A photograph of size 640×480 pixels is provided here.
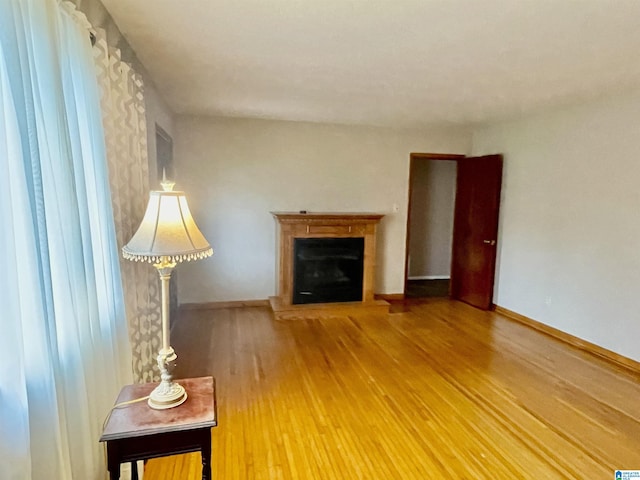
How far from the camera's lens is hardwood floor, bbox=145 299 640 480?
2.15 metres

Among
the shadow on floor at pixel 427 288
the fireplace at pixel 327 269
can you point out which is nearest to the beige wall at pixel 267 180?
the fireplace at pixel 327 269

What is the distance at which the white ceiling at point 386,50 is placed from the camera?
1950 mm

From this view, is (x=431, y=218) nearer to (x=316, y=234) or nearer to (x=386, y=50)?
(x=316, y=234)

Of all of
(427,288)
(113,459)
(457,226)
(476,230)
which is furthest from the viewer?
(427,288)

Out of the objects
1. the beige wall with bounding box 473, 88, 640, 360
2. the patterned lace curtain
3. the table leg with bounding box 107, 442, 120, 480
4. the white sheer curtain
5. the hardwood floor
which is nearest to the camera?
the white sheer curtain

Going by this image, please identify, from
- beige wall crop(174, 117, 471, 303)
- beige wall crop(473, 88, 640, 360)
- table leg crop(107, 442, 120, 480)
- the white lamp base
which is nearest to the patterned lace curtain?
the white lamp base

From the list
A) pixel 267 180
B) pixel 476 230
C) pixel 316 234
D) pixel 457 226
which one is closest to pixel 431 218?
pixel 457 226

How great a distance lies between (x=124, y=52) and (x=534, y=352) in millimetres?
4165

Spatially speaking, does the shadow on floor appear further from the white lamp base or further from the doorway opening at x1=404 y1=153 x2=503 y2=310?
the white lamp base

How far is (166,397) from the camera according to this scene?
5.06 ft

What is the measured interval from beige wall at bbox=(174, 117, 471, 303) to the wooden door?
2.05 feet

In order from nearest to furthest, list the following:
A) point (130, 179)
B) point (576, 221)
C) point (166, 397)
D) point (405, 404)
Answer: point (166, 397) < point (130, 179) < point (405, 404) < point (576, 221)

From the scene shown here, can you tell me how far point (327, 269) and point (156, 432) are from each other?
365cm

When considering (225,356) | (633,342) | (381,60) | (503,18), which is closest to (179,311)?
(225,356)
